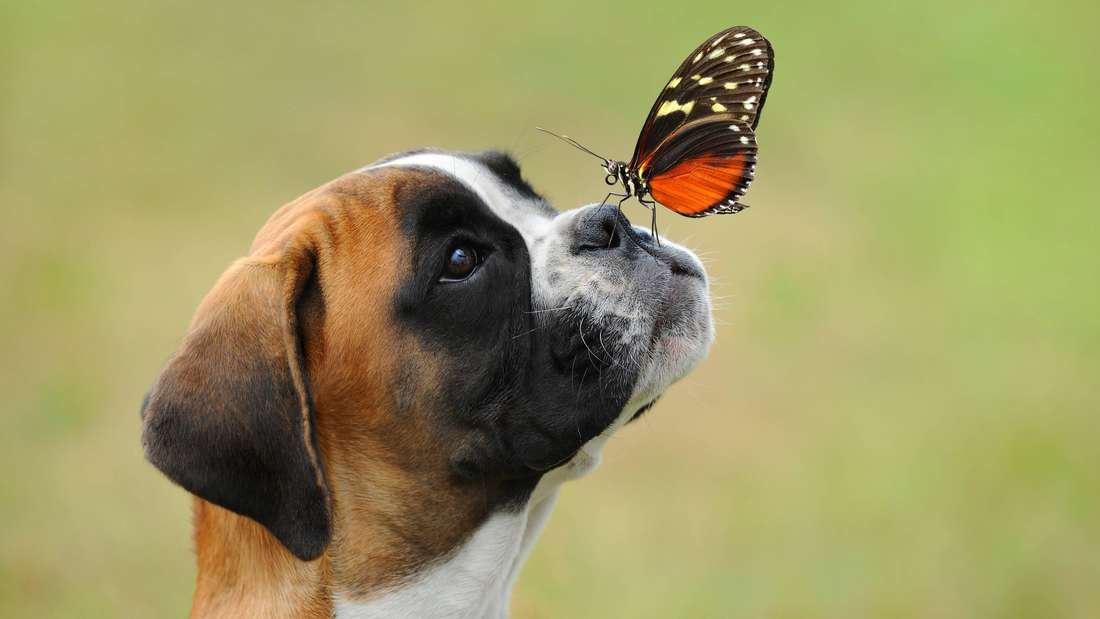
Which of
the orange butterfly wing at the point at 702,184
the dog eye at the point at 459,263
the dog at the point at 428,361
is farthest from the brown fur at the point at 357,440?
the orange butterfly wing at the point at 702,184

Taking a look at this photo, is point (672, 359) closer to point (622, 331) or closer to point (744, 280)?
point (622, 331)

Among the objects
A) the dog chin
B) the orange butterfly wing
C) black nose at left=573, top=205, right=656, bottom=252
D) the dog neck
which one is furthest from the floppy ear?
the orange butterfly wing

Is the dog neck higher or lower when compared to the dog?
lower

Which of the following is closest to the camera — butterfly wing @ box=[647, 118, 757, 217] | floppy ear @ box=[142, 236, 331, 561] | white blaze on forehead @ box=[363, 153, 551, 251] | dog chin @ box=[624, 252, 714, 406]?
floppy ear @ box=[142, 236, 331, 561]

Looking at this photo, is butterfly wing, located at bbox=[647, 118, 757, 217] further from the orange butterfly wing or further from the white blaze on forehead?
the white blaze on forehead

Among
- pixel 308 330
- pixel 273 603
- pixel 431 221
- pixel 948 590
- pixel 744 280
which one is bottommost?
pixel 948 590

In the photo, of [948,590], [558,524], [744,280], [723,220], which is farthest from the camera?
[723,220]

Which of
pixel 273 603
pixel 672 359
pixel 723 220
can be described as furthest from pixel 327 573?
pixel 723 220
